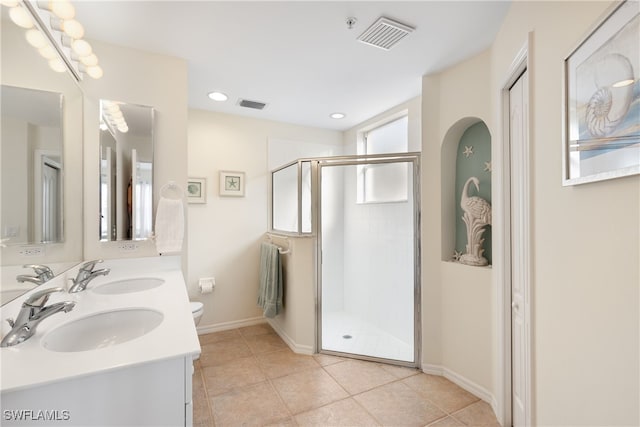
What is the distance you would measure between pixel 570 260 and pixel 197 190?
Answer: 10.1 feet

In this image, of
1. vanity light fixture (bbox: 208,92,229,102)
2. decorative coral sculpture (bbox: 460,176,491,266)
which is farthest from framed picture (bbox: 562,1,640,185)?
vanity light fixture (bbox: 208,92,229,102)

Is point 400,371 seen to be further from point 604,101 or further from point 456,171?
point 604,101

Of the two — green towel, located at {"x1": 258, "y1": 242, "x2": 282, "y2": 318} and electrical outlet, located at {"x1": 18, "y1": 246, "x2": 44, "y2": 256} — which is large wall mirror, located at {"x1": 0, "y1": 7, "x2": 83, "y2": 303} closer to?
electrical outlet, located at {"x1": 18, "y1": 246, "x2": 44, "y2": 256}

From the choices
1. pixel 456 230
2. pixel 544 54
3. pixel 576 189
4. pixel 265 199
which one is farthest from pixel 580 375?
pixel 265 199

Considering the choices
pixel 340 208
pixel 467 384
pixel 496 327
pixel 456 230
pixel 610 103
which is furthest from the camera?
pixel 340 208

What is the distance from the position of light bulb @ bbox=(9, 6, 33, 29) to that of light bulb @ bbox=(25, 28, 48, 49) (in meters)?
0.03

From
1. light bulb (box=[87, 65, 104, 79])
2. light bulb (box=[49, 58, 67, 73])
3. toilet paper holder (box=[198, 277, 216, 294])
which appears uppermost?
light bulb (box=[87, 65, 104, 79])

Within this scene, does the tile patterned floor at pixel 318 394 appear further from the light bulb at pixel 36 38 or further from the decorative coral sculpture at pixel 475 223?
the light bulb at pixel 36 38

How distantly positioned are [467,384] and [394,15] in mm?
2521

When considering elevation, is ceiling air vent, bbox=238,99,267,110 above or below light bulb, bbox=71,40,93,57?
above

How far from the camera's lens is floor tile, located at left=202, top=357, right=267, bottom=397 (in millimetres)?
2135

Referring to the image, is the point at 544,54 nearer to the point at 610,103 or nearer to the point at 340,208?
the point at 610,103

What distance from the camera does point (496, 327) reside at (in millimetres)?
1836

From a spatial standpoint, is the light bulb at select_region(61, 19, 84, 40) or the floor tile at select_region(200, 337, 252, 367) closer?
the light bulb at select_region(61, 19, 84, 40)
